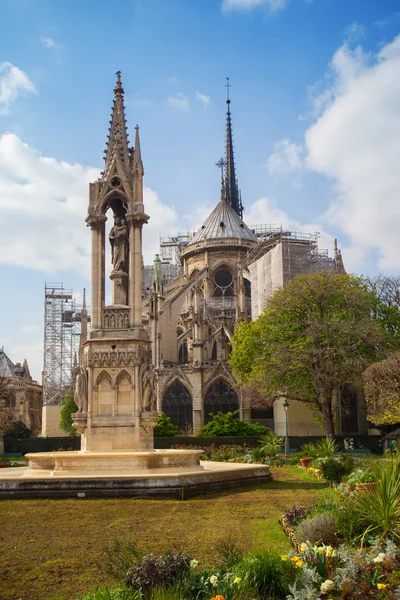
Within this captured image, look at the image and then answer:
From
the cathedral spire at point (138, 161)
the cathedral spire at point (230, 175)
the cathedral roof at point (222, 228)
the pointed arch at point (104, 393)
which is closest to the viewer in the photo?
the pointed arch at point (104, 393)

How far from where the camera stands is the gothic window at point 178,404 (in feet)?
182

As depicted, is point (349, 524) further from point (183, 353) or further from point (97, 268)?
point (183, 353)

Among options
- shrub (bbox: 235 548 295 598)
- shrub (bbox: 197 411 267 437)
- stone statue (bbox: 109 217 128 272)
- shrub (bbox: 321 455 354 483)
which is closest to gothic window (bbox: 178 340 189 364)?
shrub (bbox: 197 411 267 437)

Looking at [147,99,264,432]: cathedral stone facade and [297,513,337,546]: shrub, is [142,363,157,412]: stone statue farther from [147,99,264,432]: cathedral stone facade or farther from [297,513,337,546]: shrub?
[147,99,264,432]: cathedral stone facade

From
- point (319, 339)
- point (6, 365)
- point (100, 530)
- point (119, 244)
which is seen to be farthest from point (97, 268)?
point (6, 365)

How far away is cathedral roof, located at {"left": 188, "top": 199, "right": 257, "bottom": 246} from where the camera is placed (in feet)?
239

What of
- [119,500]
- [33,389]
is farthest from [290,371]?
[33,389]

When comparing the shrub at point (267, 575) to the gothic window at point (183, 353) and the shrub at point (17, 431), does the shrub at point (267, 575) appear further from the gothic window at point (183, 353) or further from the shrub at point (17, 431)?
the gothic window at point (183, 353)

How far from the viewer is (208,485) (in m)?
14.6

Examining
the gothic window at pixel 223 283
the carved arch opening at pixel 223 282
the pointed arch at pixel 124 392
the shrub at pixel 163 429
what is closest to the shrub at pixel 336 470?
the pointed arch at pixel 124 392

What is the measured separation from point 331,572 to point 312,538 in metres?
1.45

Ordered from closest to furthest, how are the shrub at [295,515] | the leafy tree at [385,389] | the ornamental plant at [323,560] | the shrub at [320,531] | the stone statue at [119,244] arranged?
the ornamental plant at [323,560] < the shrub at [320,531] < the shrub at [295,515] < the stone statue at [119,244] < the leafy tree at [385,389]

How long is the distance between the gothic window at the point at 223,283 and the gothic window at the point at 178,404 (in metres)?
16.0

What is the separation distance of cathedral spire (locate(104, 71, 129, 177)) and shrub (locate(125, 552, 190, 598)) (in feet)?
47.8
